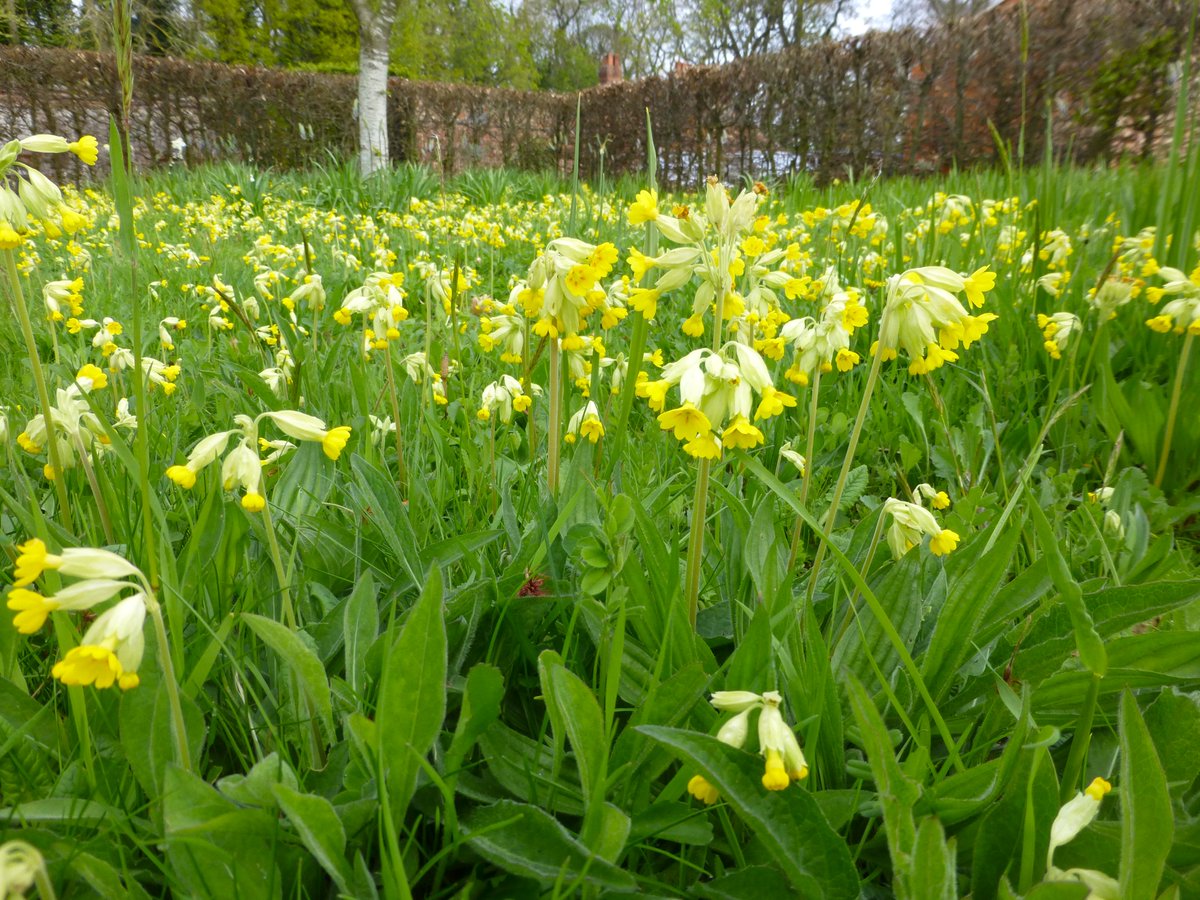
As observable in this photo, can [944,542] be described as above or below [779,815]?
above

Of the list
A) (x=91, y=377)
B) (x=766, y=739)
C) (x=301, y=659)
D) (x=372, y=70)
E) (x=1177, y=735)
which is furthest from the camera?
(x=372, y=70)

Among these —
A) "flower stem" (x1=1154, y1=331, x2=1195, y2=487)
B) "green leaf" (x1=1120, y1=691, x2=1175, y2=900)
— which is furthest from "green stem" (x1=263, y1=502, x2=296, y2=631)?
"flower stem" (x1=1154, y1=331, x2=1195, y2=487)

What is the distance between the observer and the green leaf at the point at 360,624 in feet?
4.35

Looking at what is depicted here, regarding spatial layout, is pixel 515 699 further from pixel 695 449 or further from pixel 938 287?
pixel 938 287

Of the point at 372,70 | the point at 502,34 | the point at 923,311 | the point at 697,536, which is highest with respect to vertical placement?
the point at 502,34

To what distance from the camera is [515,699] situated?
148cm

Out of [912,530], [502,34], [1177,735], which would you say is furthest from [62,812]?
[502,34]

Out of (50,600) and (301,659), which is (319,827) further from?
(50,600)

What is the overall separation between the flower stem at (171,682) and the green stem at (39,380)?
637 mm

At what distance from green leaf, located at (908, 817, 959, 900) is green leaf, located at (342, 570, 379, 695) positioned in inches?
33.0

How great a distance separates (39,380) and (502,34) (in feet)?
141

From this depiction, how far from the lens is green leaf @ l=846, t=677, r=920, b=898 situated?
98cm

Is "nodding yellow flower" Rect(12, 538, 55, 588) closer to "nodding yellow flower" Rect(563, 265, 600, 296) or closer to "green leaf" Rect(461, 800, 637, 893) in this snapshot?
"green leaf" Rect(461, 800, 637, 893)

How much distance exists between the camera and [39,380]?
1439 mm
